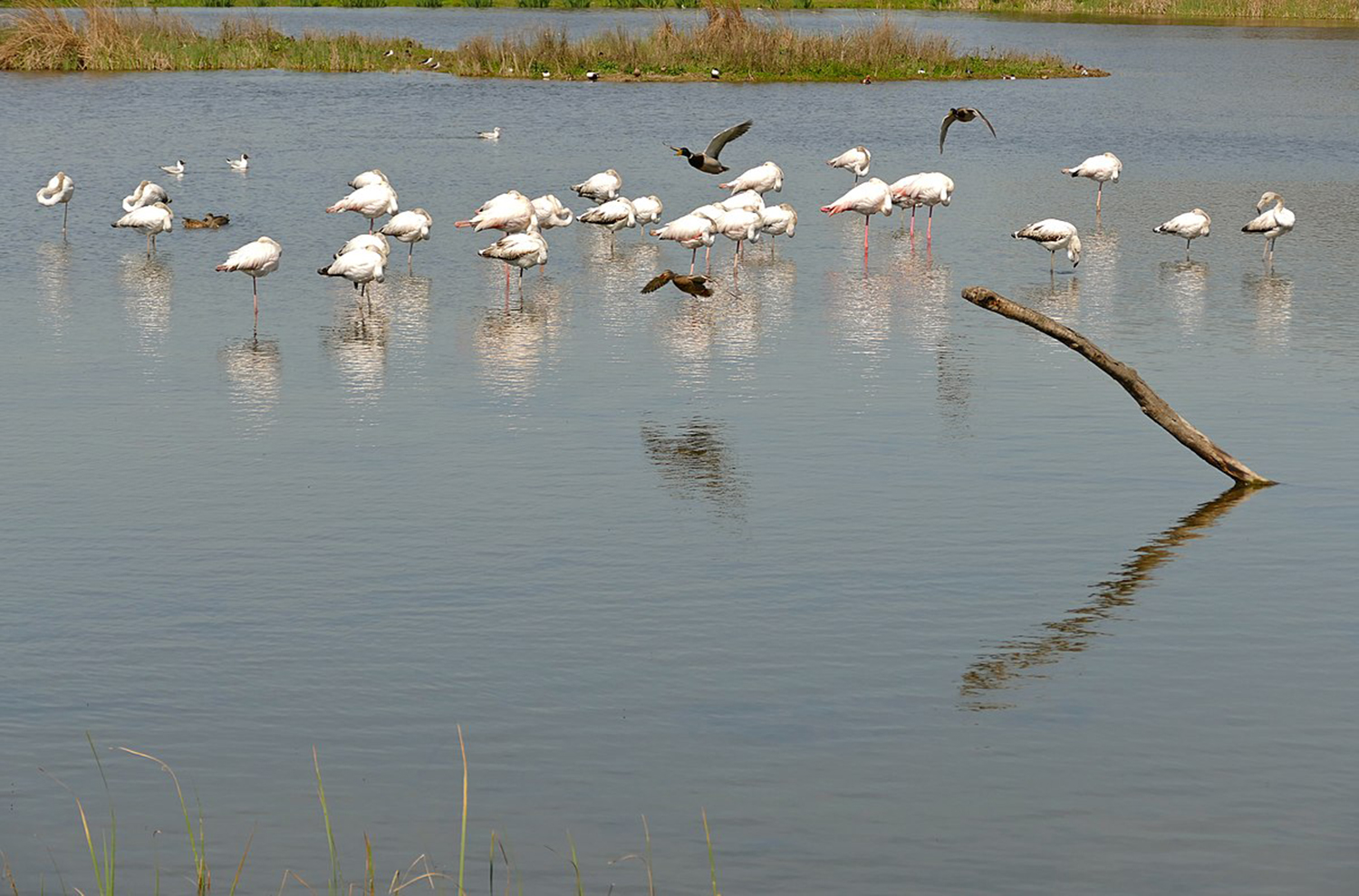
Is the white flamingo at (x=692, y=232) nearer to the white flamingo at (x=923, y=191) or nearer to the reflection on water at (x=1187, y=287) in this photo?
the white flamingo at (x=923, y=191)

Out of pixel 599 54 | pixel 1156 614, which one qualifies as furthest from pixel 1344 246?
pixel 599 54

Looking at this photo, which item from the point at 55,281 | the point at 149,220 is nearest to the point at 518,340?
the point at 55,281

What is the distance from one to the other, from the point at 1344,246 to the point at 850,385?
40.9 ft

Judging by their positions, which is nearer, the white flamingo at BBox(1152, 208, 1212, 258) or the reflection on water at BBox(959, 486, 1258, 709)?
the reflection on water at BBox(959, 486, 1258, 709)

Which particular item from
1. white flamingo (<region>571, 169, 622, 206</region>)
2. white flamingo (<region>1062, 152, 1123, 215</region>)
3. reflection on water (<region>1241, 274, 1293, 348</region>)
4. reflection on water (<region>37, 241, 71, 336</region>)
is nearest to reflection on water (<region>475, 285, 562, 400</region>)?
reflection on water (<region>37, 241, 71, 336</region>)

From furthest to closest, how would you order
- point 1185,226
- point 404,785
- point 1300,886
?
1. point 1185,226
2. point 404,785
3. point 1300,886

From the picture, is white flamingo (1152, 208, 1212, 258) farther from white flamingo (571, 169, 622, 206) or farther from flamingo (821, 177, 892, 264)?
white flamingo (571, 169, 622, 206)

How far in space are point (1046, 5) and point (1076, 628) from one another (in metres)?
85.6

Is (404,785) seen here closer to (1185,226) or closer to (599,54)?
(1185,226)

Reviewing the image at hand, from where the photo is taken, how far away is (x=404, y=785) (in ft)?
29.3

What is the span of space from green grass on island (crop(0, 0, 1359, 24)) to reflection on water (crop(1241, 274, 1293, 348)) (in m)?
65.5

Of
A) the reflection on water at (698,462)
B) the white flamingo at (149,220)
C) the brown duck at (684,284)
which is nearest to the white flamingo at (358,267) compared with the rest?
the brown duck at (684,284)

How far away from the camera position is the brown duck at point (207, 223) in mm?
29016

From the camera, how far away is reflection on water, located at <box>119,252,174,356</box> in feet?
67.1
